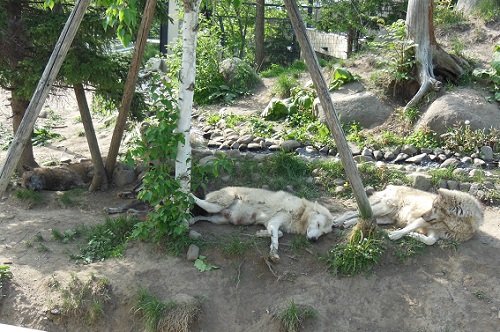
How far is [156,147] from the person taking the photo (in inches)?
270

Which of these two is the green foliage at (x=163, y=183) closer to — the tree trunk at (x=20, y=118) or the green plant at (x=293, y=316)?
the green plant at (x=293, y=316)

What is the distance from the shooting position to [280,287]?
6820 mm

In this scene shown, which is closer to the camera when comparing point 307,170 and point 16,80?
point 16,80

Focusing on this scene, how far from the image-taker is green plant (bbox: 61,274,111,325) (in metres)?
6.60

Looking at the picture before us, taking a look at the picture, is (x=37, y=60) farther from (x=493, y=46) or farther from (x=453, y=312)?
(x=493, y=46)

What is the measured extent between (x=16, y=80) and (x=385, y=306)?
6002 millimetres

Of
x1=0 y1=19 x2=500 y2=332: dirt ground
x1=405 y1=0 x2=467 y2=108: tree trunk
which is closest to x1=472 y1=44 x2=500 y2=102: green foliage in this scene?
x1=405 y1=0 x2=467 y2=108: tree trunk

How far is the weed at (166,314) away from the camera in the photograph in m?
6.33

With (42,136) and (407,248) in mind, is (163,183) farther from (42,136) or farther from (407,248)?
(42,136)

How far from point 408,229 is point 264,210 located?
1.83 m

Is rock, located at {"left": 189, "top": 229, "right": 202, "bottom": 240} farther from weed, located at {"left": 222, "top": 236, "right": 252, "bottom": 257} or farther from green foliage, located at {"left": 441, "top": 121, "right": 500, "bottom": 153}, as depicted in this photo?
green foliage, located at {"left": 441, "top": 121, "right": 500, "bottom": 153}

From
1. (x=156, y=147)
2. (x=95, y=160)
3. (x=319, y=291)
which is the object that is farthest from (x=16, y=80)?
(x=319, y=291)

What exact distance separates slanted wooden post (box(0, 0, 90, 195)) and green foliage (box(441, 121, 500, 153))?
20.6 feet

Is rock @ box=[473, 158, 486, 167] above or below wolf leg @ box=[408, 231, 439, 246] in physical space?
above
